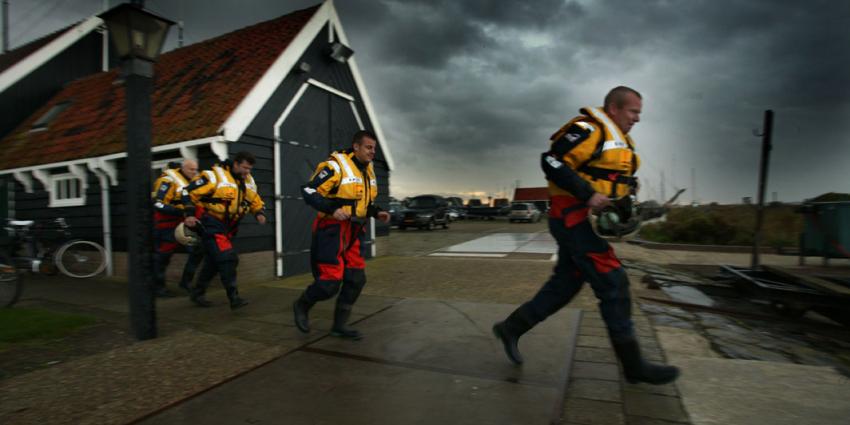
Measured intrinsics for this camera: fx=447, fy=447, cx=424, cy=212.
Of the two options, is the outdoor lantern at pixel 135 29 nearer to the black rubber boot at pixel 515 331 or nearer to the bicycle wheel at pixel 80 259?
the black rubber boot at pixel 515 331

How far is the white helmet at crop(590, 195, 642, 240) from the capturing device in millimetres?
2619

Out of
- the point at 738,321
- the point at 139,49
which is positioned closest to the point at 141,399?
the point at 139,49

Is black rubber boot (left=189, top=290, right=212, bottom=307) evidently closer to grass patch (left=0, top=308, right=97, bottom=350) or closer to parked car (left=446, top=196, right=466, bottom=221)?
grass patch (left=0, top=308, right=97, bottom=350)

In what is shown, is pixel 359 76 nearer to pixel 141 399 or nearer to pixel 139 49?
pixel 139 49

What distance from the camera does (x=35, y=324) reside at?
4.13m

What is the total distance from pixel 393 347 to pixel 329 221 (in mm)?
1122

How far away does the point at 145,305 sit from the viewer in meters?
3.63

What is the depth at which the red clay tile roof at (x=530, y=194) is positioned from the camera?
172ft

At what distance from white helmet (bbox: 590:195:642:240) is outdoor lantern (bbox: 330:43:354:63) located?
6.95m

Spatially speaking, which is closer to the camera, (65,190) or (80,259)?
(80,259)

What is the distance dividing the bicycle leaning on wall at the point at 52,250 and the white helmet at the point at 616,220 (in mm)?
8110

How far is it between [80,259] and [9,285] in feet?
10.1

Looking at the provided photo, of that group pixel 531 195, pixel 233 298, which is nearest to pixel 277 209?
pixel 233 298

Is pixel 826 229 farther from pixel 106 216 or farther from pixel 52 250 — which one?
pixel 52 250
